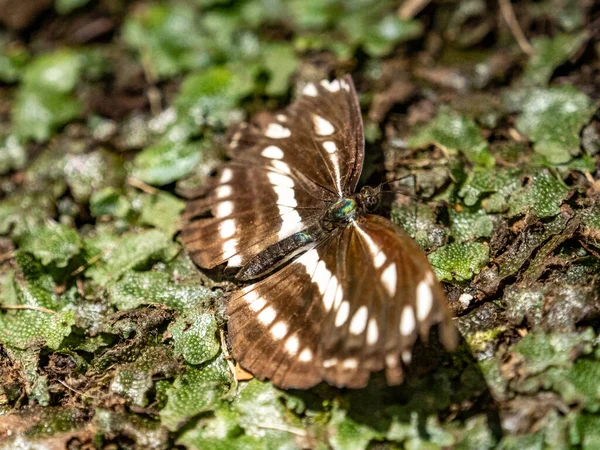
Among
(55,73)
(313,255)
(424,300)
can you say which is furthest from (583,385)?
(55,73)

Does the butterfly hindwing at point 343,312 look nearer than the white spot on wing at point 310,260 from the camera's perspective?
Yes

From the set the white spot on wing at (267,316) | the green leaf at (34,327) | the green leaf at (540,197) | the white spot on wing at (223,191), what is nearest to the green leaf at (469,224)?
the green leaf at (540,197)

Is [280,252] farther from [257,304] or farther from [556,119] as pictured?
[556,119]

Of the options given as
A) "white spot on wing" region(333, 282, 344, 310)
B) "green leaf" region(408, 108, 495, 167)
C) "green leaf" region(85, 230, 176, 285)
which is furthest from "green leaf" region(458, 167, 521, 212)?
"green leaf" region(85, 230, 176, 285)

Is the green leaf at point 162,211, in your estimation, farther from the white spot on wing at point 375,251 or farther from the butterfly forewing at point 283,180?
the white spot on wing at point 375,251

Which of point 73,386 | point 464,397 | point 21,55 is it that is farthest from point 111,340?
point 21,55

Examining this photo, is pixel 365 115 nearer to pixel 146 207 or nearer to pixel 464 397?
pixel 146 207
